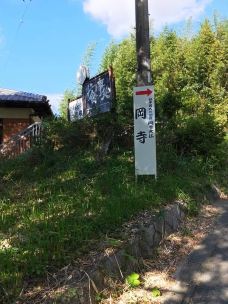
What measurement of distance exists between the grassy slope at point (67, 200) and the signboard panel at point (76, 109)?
8.10 feet

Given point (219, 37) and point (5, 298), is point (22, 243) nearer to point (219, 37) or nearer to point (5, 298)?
point (5, 298)

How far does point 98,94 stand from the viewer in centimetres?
1125

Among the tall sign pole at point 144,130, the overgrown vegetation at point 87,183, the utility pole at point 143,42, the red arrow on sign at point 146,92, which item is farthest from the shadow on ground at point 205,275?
the utility pole at point 143,42

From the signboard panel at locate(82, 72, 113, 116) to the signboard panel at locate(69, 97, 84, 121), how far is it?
98cm

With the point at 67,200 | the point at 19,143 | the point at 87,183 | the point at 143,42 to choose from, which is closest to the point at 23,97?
the point at 19,143

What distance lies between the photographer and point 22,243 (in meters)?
4.45

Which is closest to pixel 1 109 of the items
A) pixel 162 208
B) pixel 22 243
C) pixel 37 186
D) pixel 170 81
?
pixel 170 81

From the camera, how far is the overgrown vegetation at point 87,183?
4.33 metres

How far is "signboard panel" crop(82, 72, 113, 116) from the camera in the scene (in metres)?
10.6

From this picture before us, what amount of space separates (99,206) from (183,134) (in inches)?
220

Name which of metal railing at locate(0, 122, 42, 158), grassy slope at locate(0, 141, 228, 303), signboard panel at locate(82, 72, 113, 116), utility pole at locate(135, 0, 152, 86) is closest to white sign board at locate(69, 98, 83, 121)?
signboard panel at locate(82, 72, 113, 116)

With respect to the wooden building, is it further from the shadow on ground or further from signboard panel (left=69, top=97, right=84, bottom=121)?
the shadow on ground

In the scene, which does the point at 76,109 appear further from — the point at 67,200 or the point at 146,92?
the point at 67,200

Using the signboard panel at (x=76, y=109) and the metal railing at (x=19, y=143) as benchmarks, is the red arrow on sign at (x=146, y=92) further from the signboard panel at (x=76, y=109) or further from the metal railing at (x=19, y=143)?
the metal railing at (x=19, y=143)
